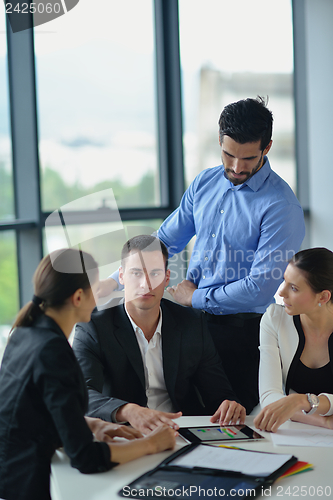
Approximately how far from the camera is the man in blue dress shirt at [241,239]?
2.13 meters

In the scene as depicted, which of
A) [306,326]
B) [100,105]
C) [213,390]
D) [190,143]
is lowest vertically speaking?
[213,390]

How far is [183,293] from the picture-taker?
2336 mm

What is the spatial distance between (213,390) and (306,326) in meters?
0.45

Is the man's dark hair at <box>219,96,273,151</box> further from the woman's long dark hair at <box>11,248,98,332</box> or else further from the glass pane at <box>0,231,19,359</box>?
the glass pane at <box>0,231,19,359</box>

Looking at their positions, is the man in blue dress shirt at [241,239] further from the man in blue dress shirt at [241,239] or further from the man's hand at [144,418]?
the man's hand at [144,418]

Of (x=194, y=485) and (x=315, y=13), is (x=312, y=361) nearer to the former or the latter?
(x=194, y=485)

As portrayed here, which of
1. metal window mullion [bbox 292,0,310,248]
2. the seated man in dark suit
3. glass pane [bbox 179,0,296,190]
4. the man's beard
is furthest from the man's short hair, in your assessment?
metal window mullion [bbox 292,0,310,248]

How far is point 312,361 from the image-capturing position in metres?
1.80

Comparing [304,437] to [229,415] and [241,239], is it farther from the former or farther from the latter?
[241,239]

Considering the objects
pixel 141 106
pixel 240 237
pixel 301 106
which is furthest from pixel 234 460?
pixel 301 106

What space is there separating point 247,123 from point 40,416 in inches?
57.0

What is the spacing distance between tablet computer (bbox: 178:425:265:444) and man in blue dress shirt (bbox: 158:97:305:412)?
702mm

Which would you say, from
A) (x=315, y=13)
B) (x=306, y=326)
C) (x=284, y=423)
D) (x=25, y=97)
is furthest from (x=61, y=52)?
(x=284, y=423)

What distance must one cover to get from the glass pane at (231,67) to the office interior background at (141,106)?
11mm
